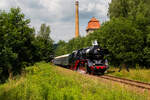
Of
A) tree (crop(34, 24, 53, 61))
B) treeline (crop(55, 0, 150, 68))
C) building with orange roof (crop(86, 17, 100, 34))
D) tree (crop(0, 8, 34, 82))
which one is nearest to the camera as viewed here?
tree (crop(0, 8, 34, 82))

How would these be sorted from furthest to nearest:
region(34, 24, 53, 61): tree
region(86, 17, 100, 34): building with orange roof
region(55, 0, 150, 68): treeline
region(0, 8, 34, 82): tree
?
region(86, 17, 100, 34): building with orange roof, region(34, 24, 53, 61): tree, region(55, 0, 150, 68): treeline, region(0, 8, 34, 82): tree

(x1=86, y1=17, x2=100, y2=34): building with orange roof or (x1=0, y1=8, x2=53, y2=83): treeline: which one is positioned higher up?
(x1=86, y1=17, x2=100, y2=34): building with orange roof

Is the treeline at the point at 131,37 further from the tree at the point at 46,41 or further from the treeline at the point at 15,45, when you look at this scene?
the tree at the point at 46,41

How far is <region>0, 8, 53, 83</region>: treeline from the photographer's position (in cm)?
1781

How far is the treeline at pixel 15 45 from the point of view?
17812 mm

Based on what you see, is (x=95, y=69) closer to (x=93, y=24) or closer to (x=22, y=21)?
(x=22, y=21)

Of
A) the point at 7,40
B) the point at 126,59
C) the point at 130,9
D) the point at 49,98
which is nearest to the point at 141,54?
the point at 126,59

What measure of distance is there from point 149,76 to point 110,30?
11.5 meters

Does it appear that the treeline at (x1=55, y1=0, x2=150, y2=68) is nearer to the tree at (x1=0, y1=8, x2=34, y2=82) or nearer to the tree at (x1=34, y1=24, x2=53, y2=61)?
the tree at (x1=0, y1=8, x2=34, y2=82)

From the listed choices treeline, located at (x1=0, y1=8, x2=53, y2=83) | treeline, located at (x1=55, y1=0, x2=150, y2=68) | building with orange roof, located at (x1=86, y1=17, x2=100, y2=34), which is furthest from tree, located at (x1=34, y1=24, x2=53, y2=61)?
building with orange roof, located at (x1=86, y1=17, x2=100, y2=34)

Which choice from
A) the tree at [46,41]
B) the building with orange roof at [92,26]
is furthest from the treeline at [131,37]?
the building with orange roof at [92,26]

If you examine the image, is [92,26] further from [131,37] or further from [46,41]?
[131,37]

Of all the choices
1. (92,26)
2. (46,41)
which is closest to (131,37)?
(46,41)

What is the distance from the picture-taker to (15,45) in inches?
760
